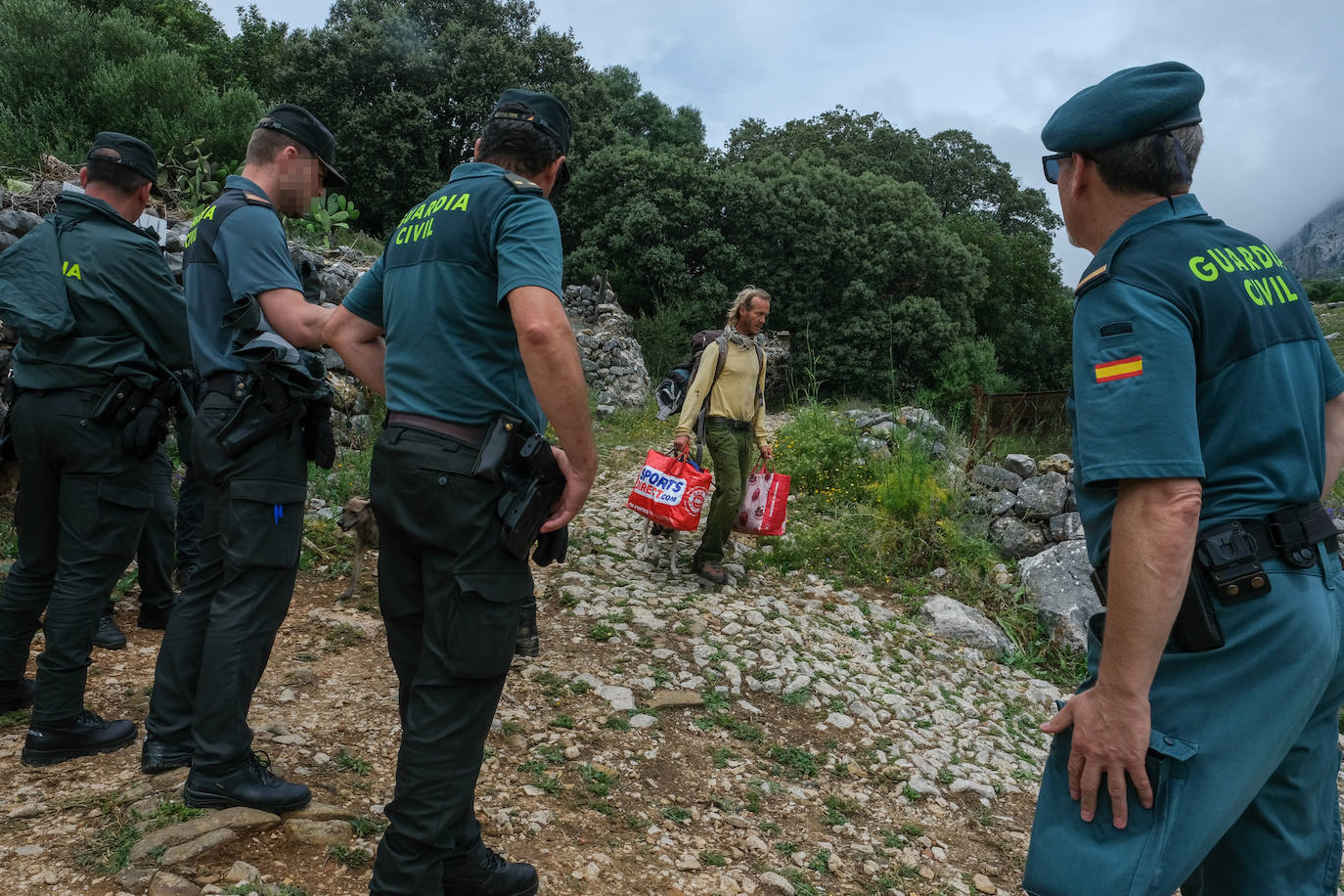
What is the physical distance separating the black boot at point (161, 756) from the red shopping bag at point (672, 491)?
3.58m

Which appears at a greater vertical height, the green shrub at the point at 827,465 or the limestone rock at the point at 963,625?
the green shrub at the point at 827,465

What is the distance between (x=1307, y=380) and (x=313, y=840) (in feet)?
10.0

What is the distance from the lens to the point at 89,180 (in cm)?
358

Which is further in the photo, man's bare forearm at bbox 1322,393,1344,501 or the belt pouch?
the belt pouch

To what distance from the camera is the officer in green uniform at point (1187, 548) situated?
157 cm

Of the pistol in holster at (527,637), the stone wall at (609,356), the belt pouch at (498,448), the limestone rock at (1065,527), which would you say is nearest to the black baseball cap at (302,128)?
the belt pouch at (498,448)

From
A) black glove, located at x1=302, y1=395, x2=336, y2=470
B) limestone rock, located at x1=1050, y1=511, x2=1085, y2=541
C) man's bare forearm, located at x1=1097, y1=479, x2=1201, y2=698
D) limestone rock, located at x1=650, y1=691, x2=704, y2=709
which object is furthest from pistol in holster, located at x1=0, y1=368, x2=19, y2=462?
limestone rock, located at x1=1050, y1=511, x2=1085, y2=541

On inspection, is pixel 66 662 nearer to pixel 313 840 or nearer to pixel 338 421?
pixel 313 840

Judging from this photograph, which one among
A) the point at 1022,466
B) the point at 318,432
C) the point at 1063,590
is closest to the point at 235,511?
the point at 318,432

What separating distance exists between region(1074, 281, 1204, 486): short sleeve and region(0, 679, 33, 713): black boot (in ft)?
14.0

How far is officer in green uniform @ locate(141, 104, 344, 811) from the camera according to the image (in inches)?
111

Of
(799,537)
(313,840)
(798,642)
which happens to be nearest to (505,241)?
(313,840)

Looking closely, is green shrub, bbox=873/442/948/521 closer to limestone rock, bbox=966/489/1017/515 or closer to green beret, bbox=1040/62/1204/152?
limestone rock, bbox=966/489/1017/515

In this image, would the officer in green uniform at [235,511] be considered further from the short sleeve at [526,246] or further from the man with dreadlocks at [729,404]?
the man with dreadlocks at [729,404]
